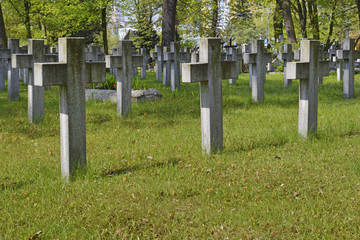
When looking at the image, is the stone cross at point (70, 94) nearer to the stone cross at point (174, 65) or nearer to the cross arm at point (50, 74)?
the cross arm at point (50, 74)

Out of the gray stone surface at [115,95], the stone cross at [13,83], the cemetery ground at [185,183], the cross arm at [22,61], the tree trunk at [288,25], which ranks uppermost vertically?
the tree trunk at [288,25]

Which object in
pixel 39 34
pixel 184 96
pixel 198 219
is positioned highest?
pixel 39 34

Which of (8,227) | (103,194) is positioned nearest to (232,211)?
(103,194)

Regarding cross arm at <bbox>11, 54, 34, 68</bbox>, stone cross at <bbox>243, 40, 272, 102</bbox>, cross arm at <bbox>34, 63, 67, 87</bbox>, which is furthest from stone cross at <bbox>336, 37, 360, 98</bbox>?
cross arm at <bbox>34, 63, 67, 87</bbox>

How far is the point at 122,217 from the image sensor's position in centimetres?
414

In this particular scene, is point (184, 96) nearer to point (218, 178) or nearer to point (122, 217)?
point (218, 178)

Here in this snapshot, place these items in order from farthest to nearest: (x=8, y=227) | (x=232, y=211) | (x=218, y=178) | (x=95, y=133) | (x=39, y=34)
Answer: (x=39, y=34) → (x=95, y=133) → (x=218, y=178) → (x=232, y=211) → (x=8, y=227)

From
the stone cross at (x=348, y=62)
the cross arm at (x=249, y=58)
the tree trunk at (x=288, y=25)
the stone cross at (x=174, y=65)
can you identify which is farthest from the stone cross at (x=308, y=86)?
the tree trunk at (x=288, y=25)

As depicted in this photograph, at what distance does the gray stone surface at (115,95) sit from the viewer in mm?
11453

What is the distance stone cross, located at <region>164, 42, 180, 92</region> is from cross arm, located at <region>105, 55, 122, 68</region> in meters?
4.48

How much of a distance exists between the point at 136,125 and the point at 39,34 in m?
32.8

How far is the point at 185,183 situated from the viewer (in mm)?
5062

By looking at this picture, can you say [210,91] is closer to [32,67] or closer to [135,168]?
[135,168]

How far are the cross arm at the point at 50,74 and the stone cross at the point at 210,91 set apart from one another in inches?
64.7
